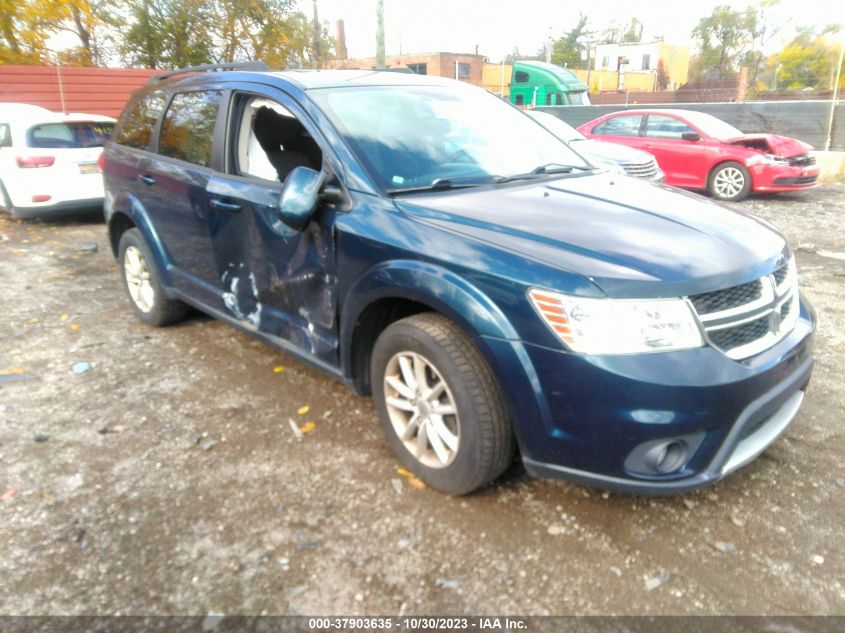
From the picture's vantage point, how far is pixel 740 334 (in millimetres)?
2477

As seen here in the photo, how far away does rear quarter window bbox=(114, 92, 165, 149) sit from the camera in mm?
4660

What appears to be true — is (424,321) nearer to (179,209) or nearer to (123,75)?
(179,209)

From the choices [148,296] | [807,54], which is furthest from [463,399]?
[807,54]

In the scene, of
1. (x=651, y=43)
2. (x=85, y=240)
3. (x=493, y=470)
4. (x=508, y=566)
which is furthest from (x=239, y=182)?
(x=651, y=43)

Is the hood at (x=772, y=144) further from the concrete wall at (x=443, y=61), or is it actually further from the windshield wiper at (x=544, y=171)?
the concrete wall at (x=443, y=61)

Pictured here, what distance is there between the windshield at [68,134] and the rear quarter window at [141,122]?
3901 millimetres

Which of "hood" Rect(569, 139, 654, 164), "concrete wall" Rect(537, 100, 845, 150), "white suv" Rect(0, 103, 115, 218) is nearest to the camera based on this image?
"white suv" Rect(0, 103, 115, 218)

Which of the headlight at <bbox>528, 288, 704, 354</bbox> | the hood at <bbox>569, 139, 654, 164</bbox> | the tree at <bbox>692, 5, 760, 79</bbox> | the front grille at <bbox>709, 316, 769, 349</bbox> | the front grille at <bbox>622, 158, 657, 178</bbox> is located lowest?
the front grille at <bbox>709, 316, 769, 349</bbox>

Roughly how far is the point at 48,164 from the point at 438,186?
7.20 m

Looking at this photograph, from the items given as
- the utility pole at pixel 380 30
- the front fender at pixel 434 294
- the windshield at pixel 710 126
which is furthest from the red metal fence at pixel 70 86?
the front fender at pixel 434 294

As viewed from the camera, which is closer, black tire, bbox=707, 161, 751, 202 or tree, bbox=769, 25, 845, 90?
black tire, bbox=707, 161, 751, 202

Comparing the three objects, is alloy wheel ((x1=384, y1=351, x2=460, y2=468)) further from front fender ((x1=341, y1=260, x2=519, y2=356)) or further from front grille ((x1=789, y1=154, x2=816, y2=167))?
front grille ((x1=789, y1=154, x2=816, y2=167))

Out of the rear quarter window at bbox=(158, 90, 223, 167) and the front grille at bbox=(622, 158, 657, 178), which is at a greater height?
the rear quarter window at bbox=(158, 90, 223, 167)

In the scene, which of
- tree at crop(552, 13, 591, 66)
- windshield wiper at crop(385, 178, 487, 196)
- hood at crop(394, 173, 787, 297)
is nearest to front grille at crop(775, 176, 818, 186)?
hood at crop(394, 173, 787, 297)
